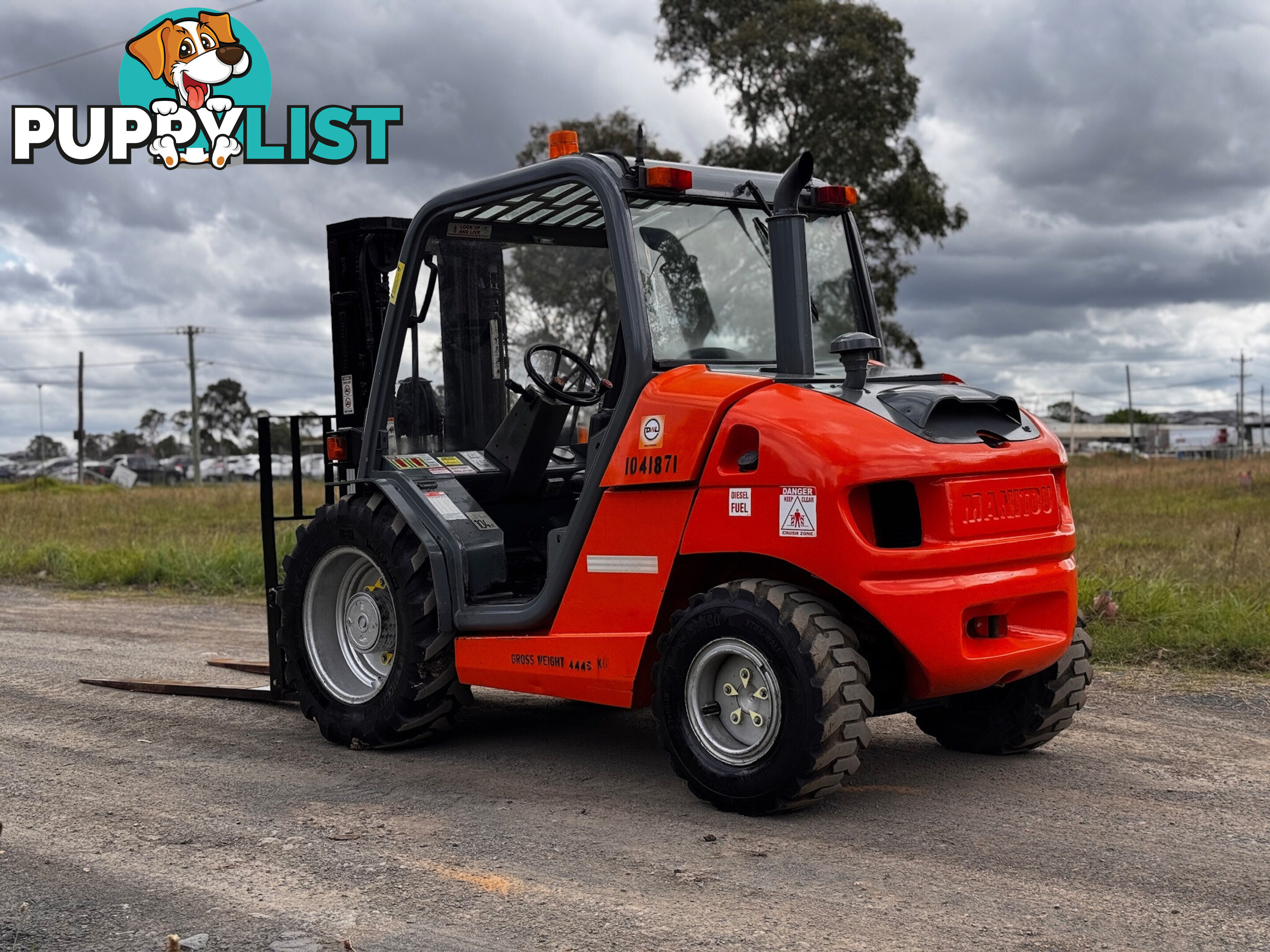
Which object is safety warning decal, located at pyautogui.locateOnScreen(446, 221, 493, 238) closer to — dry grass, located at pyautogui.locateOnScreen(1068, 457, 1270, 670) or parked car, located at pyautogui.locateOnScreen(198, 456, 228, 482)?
dry grass, located at pyautogui.locateOnScreen(1068, 457, 1270, 670)

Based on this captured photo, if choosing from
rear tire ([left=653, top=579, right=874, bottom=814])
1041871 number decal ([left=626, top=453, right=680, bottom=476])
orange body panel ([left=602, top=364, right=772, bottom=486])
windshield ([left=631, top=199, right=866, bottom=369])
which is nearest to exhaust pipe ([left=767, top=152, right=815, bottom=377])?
orange body panel ([left=602, top=364, right=772, bottom=486])

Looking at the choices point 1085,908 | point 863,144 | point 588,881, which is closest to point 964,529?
point 1085,908

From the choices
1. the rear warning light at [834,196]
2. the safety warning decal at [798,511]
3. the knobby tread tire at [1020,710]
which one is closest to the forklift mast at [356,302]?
the rear warning light at [834,196]

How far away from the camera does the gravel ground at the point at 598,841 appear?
399cm

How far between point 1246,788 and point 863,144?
25.3 metres

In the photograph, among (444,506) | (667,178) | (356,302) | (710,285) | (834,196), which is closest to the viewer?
(667,178)

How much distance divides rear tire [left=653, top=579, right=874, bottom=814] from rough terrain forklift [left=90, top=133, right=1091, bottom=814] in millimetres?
11

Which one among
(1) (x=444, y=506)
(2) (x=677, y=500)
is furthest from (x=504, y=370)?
(2) (x=677, y=500)

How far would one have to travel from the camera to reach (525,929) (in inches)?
157

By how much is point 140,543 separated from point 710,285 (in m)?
14.1

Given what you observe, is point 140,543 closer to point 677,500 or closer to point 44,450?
point 677,500

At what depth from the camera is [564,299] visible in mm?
6688

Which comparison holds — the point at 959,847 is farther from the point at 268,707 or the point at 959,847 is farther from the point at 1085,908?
the point at 268,707

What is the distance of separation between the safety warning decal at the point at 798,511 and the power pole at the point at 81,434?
210ft
